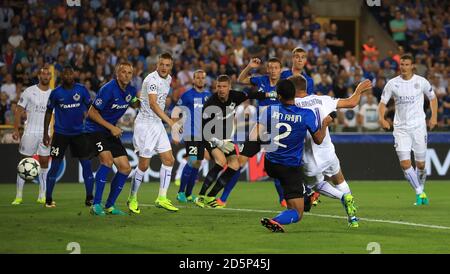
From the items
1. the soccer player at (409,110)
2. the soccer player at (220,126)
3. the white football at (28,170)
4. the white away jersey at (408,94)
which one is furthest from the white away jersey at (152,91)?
the white away jersey at (408,94)

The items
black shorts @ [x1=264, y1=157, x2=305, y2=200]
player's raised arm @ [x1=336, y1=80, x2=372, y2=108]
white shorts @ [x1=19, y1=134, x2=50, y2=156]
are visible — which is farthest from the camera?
white shorts @ [x1=19, y1=134, x2=50, y2=156]

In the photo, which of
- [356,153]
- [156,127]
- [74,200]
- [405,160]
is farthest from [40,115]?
[356,153]

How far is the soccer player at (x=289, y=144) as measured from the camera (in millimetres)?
11742

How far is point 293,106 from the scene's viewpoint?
11.8 metres

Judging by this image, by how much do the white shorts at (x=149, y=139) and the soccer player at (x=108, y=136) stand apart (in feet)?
1.78

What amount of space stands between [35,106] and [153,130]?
11.6 feet

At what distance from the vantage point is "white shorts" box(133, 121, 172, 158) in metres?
14.7

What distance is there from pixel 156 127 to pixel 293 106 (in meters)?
3.70

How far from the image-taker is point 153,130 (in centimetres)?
1487

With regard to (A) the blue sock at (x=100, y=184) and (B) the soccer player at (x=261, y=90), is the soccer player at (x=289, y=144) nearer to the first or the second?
(A) the blue sock at (x=100, y=184)

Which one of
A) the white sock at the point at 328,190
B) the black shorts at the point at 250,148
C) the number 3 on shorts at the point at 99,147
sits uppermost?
the number 3 on shorts at the point at 99,147

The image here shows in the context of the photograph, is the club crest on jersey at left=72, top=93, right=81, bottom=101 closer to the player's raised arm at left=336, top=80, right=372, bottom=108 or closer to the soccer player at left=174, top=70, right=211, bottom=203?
the soccer player at left=174, top=70, right=211, bottom=203

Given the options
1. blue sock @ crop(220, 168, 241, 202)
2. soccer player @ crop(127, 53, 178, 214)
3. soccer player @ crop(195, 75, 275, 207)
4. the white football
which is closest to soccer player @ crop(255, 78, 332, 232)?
soccer player @ crop(127, 53, 178, 214)
